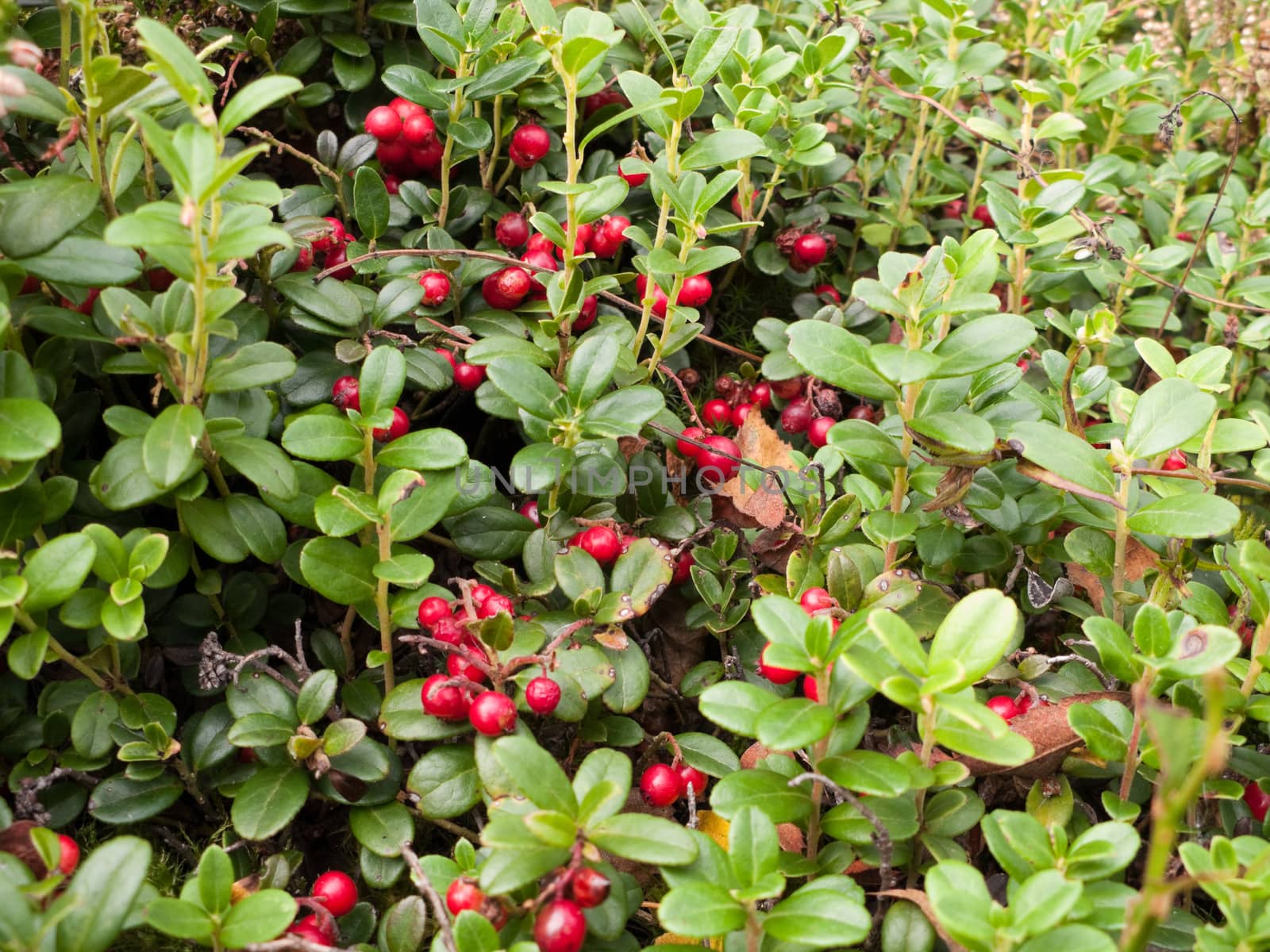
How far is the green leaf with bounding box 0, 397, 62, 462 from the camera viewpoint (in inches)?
62.1

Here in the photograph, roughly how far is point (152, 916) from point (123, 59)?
83.9 inches

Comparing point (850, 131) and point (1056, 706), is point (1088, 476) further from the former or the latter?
point (850, 131)

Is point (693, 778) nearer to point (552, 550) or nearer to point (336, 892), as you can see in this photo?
point (552, 550)

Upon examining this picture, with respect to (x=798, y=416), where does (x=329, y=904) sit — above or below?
below

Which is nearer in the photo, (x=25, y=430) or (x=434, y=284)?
(x=25, y=430)

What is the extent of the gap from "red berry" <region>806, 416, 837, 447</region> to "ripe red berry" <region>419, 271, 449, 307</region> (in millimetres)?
958

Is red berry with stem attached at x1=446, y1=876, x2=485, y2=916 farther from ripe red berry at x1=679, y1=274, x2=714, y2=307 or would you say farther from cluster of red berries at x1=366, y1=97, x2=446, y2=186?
cluster of red berries at x1=366, y1=97, x2=446, y2=186

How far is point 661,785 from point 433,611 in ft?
1.72

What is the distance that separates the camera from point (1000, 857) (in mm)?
1549

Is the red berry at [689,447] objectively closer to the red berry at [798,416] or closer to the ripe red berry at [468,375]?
the red berry at [798,416]

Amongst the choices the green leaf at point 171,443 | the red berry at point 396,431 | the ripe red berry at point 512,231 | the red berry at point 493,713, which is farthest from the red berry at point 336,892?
the ripe red berry at point 512,231

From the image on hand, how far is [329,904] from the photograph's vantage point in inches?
69.0

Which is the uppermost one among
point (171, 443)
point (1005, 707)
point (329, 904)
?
point (171, 443)

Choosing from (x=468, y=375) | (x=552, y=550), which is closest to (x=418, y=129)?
(x=468, y=375)
